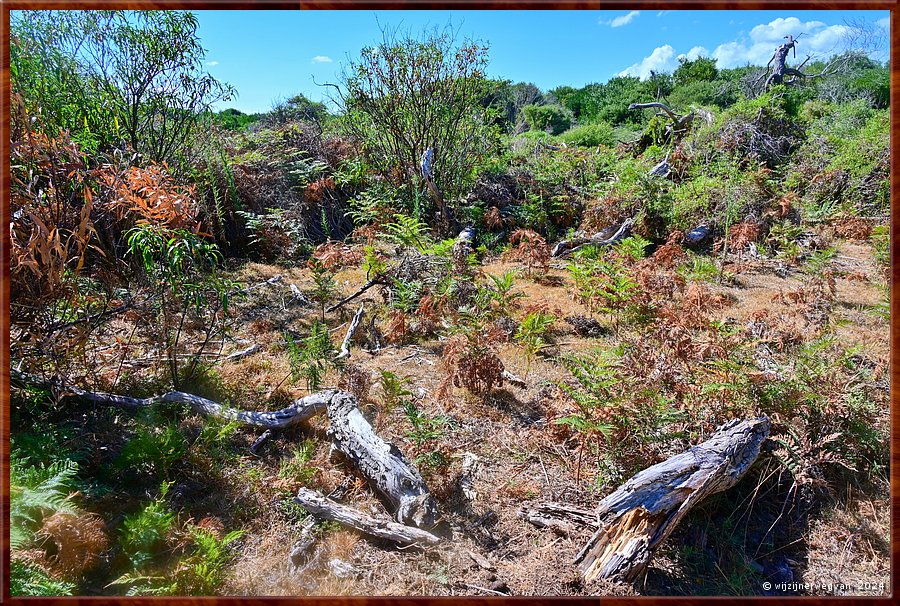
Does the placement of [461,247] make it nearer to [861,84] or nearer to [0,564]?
[0,564]

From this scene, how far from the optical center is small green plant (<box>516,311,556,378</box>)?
14.4 feet

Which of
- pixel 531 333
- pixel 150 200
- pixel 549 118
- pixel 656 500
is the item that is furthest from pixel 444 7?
pixel 549 118

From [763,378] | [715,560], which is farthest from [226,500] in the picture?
[763,378]

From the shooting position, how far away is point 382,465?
2.85m

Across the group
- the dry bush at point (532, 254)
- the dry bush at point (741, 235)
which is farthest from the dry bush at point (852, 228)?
the dry bush at point (532, 254)

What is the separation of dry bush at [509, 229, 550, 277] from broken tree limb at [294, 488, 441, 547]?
4.47 m

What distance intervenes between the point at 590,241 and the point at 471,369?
467 cm

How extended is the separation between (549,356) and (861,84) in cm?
1611

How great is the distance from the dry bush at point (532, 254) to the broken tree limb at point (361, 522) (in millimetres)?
4467

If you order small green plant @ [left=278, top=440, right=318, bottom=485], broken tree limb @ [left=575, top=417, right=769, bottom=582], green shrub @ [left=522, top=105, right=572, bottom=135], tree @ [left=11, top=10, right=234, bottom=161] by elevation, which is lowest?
broken tree limb @ [left=575, top=417, right=769, bottom=582]

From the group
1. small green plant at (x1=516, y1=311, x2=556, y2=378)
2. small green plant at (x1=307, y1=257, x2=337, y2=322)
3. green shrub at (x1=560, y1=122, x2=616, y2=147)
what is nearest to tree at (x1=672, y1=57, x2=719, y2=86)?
green shrub at (x1=560, y1=122, x2=616, y2=147)

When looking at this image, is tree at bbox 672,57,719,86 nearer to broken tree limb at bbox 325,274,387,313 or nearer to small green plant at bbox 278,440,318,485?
broken tree limb at bbox 325,274,387,313

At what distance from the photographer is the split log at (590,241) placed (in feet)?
25.2

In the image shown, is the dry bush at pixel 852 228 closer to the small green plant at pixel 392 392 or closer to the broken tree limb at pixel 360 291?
the broken tree limb at pixel 360 291
